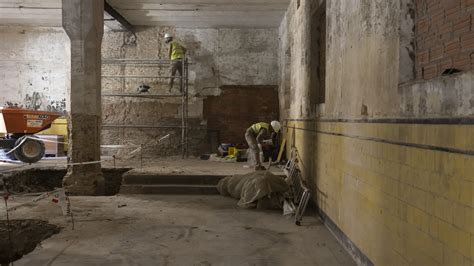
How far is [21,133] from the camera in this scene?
10.9 metres

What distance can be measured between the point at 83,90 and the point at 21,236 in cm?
333

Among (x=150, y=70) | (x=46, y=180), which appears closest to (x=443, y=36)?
(x=46, y=180)

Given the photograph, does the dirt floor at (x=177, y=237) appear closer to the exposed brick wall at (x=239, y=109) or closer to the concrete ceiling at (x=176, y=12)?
the concrete ceiling at (x=176, y=12)

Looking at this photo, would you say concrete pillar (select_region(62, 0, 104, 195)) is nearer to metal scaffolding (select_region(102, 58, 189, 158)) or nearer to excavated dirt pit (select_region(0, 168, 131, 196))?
excavated dirt pit (select_region(0, 168, 131, 196))

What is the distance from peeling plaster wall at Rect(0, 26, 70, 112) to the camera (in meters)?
13.5

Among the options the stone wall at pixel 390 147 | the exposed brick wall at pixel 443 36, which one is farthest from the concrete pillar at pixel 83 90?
the exposed brick wall at pixel 443 36

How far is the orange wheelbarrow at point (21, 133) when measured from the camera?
1053 centimetres

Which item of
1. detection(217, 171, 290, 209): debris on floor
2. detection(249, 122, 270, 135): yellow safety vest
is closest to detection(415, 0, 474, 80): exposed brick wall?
detection(217, 171, 290, 209): debris on floor

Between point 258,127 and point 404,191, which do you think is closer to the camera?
point 404,191

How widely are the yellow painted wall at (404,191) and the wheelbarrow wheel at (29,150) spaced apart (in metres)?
7.96

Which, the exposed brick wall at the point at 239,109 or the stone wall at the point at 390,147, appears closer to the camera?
the stone wall at the point at 390,147

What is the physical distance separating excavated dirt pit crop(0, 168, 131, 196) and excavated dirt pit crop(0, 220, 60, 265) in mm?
3792

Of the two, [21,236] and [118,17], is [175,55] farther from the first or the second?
[21,236]

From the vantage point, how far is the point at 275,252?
15.4ft
